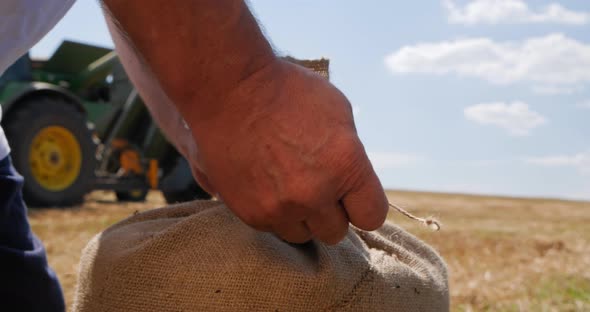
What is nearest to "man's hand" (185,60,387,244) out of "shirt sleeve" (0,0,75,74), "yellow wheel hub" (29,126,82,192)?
"shirt sleeve" (0,0,75,74)

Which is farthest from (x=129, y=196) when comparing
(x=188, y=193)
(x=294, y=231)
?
(x=294, y=231)

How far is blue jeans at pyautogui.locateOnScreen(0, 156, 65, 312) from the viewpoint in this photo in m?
1.35

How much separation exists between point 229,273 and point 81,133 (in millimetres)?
5878

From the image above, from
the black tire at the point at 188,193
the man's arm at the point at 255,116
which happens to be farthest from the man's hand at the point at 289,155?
the black tire at the point at 188,193

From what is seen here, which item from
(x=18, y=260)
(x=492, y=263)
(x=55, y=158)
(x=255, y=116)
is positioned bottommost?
(x=55, y=158)

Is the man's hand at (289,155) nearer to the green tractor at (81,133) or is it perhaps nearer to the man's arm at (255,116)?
the man's arm at (255,116)

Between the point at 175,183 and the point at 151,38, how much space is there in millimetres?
6847

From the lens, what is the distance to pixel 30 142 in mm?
6172

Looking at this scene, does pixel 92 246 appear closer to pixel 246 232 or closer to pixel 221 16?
pixel 246 232

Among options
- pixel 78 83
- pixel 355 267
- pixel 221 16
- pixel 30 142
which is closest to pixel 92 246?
pixel 355 267

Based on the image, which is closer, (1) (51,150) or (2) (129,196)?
(1) (51,150)

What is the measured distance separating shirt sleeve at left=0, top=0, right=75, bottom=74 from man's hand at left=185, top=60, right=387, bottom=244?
347mm

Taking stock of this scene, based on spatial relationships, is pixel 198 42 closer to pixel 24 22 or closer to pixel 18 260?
pixel 24 22

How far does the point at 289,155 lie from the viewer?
0.78m
